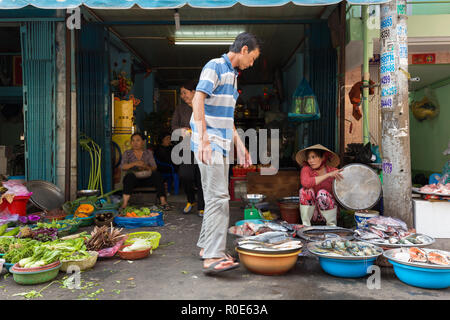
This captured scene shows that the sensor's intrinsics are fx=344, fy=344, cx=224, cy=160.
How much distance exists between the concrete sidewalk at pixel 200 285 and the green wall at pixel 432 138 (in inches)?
353

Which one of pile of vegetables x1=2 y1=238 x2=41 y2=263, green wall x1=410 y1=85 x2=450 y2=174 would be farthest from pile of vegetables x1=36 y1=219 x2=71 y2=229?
green wall x1=410 y1=85 x2=450 y2=174

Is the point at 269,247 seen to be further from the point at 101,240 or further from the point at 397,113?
the point at 397,113

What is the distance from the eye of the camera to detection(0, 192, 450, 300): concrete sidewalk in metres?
2.64

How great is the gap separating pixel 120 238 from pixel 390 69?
152 inches

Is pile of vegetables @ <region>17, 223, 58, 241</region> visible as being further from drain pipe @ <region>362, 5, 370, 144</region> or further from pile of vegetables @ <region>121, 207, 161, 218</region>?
drain pipe @ <region>362, 5, 370, 144</region>

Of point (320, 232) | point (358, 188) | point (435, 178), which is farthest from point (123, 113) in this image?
point (435, 178)

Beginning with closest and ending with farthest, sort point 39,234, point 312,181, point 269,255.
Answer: point 269,255 < point 39,234 < point 312,181

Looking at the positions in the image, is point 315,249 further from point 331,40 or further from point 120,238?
point 331,40

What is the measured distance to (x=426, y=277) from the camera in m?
2.73

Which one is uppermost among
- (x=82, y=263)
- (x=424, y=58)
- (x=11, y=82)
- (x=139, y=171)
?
(x=11, y=82)

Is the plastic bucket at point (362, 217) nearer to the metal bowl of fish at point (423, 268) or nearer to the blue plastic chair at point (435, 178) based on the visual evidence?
the metal bowl of fish at point (423, 268)

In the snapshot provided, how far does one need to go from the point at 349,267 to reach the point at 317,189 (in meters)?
2.07

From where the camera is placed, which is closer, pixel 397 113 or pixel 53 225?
pixel 397 113
